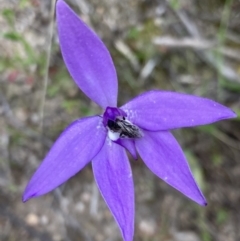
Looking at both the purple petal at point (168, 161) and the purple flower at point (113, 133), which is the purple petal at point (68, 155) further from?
the purple petal at point (168, 161)

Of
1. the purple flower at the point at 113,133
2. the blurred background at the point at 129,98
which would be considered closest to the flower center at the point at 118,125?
the purple flower at the point at 113,133

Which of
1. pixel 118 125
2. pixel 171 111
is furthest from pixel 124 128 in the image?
pixel 171 111

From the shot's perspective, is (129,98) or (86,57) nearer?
(86,57)

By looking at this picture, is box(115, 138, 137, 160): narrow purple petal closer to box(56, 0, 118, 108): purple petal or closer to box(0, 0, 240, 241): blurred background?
box(56, 0, 118, 108): purple petal

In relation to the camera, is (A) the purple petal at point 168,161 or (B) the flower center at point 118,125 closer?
(A) the purple petal at point 168,161

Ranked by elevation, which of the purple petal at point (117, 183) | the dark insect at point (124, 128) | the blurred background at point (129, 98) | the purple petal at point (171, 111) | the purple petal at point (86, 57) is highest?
the purple petal at point (86, 57)

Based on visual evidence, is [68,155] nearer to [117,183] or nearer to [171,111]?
[117,183]
